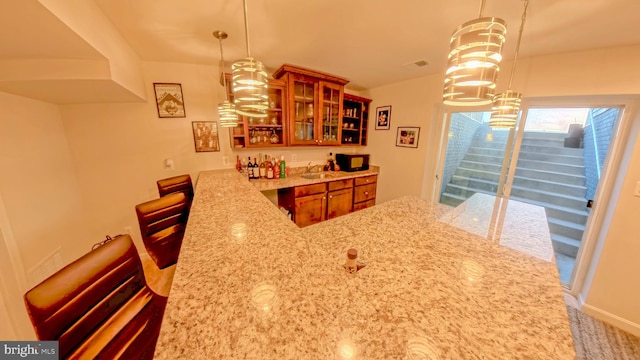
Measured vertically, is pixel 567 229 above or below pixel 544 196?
below

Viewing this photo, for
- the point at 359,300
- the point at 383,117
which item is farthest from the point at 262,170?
the point at 359,300

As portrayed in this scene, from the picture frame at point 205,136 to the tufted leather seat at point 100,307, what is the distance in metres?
1.83

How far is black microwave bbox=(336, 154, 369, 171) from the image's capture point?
3.21 m

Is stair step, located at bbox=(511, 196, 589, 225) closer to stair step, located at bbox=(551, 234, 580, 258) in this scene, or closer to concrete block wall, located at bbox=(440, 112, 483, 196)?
stair step, located at bbox=(551, 234, 580, 258)

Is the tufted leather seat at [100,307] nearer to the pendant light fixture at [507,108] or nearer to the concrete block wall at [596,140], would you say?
the pendant light fixture at [507,108]

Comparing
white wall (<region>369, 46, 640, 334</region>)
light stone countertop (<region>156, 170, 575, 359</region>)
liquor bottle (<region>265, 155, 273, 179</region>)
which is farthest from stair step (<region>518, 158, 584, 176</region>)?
liquor bottle (<region>265, 155, 273, 179</region>)

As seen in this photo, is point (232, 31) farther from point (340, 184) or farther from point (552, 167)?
point (552, 167)

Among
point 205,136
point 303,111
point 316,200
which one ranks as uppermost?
point 303,111

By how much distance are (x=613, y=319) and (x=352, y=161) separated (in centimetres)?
293

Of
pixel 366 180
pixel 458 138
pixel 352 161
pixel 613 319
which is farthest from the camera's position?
pixel 366 180

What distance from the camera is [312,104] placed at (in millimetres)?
2779

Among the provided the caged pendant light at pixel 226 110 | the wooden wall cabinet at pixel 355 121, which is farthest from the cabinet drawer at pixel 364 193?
the caged pendant light at pixel 226 110

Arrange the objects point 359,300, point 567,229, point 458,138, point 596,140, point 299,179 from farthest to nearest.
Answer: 1. point 458,138
2. point 299,179
3. point 567,229
4. point 596,140
5. point 359,300

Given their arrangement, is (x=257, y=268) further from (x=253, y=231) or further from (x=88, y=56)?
(x=88, y=56)
